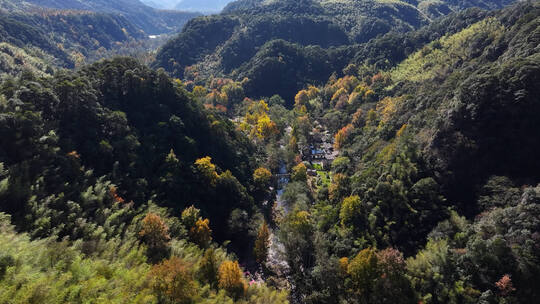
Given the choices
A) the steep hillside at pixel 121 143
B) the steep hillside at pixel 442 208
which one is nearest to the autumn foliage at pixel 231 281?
the steep hillside at pixel 442 208

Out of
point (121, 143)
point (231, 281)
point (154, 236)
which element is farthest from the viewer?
point (121, 143)

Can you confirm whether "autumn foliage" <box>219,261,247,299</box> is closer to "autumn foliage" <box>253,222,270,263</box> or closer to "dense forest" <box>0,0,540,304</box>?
"dense forest" <box>0,0,540,304</box>

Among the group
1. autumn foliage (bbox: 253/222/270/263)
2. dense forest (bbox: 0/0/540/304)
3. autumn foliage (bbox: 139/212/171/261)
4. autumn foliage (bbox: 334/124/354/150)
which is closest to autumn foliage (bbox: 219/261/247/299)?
dense forest (bbox: 0/0/540/304)

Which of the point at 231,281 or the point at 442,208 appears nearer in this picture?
the point at 231,281

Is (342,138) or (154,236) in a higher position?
(154,236)

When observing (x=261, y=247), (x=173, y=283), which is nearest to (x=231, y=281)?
(x=173, y=283)

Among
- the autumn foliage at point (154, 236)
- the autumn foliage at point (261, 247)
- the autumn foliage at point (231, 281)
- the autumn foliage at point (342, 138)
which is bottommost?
the autumn foliage at point (342, 138)

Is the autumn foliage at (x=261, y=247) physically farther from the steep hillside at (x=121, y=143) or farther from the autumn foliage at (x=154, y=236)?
the autumn foliage at (x=154, y=236)

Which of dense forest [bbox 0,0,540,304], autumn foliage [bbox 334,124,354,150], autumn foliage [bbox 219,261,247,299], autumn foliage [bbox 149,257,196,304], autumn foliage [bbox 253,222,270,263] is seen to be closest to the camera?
autumn foliage [bbox 149,257,196,304]

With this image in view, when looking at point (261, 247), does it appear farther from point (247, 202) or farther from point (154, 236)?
point (154, 236)

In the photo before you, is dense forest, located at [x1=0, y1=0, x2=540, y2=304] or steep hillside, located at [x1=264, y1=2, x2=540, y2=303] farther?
steep hillside, located at [x1=264, y1=2, x2=540, y2=303]

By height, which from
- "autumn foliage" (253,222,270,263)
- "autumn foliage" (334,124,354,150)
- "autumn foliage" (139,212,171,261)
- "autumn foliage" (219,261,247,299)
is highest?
"autumn foliage" (139,212,171,261)

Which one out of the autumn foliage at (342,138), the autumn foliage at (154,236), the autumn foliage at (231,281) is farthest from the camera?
the autumn foliage at (342,138)

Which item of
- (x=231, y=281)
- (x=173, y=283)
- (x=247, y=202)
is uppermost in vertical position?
(x=173, y=283)
